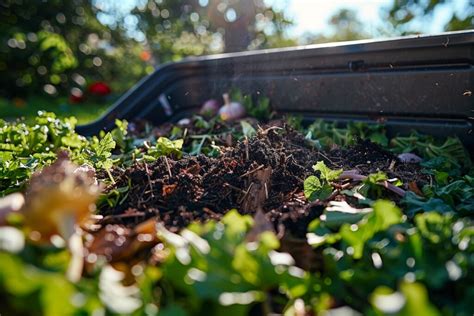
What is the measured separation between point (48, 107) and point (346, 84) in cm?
765

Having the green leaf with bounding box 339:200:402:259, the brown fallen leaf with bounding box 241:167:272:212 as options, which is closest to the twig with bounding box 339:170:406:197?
the brown fallen leaf with bounding box 241:167:272:212

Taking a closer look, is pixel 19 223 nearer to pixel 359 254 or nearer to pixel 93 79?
pixel 359 254

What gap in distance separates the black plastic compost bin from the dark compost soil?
699mm

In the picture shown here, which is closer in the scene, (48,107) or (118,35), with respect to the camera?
(48,107)

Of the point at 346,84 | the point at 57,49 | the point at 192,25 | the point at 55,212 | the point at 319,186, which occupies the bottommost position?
the point at 55,212

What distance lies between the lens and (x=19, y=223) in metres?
1.07

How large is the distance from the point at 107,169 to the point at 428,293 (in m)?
1.28

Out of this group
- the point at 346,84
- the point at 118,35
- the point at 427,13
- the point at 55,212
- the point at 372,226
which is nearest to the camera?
the point at 55,212

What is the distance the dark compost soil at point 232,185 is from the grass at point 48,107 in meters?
6.36

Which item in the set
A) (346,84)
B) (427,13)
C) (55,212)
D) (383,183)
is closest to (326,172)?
(383,183)

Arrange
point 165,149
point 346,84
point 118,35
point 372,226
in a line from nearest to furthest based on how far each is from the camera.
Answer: point 372,226 → point 165,149 → point 346,84 → point 118,35

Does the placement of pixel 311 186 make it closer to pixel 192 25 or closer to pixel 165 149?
pixel 165 149

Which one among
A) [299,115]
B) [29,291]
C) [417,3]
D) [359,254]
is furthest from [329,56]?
[417,3]

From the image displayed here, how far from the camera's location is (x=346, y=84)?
10.2 ft
